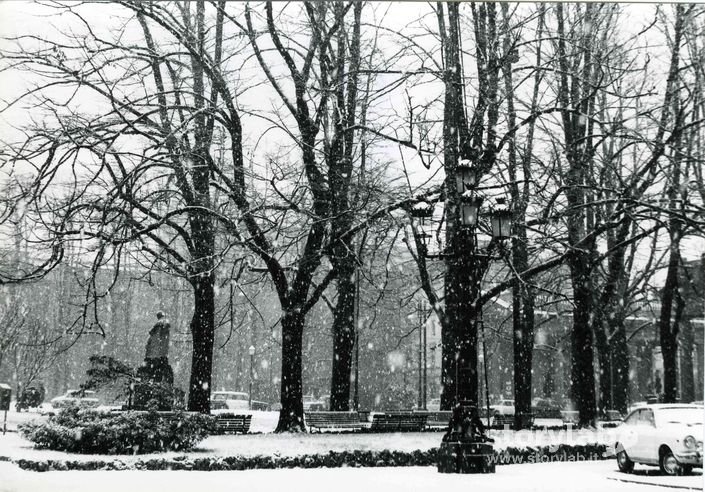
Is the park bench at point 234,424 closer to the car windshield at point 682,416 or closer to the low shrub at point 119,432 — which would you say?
the low shrub at point 119,432

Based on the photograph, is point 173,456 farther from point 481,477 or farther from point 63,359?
point 63,359

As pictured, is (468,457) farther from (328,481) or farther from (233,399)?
(233,399)

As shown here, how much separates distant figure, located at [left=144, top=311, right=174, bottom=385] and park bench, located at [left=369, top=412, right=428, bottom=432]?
18.6 ft

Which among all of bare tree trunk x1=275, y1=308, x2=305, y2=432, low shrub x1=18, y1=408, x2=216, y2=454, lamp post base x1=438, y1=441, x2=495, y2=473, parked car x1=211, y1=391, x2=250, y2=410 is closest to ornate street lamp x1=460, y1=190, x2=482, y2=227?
lamp post base x1=438, y1=441, x2=495, y2=473

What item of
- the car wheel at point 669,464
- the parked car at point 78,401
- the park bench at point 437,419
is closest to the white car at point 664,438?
the car wheel at point 669,464

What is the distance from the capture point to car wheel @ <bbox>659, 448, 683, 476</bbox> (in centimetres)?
1123

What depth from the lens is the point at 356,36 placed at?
16.1m

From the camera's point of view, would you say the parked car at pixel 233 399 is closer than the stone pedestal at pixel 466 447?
No

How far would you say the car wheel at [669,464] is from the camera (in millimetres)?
11234

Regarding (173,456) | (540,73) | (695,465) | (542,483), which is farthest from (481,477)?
(540,73)

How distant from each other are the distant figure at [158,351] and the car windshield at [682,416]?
1018 centimetres

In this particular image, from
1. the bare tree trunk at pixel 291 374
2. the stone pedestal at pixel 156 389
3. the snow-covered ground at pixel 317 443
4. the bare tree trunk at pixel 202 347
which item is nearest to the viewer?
the snow-covered ground at pixel 317 443

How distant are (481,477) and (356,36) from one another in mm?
10317

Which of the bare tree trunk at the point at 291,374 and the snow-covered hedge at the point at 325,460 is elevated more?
the bare tree trunk at the point at 291,374
